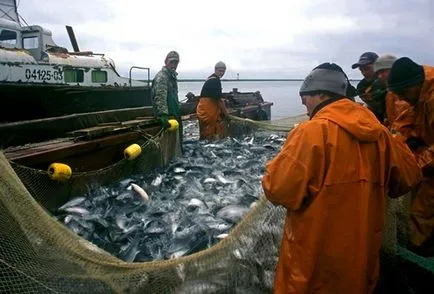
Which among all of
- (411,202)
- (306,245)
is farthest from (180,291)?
(411,202)

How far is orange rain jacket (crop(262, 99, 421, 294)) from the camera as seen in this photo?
7.13ft

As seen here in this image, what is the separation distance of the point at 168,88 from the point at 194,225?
4362 millimetres

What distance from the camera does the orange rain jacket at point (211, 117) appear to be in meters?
9.73

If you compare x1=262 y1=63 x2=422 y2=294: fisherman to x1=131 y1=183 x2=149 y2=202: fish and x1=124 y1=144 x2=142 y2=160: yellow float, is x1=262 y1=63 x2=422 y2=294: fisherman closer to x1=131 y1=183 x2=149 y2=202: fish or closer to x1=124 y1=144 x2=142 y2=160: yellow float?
x1=131 y1=183 x2=149 y2=202: fish

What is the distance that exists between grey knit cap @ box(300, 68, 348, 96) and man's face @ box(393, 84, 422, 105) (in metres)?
1.59

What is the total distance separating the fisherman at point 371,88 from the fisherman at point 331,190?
384cm

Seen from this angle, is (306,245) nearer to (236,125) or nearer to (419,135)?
(419,135)

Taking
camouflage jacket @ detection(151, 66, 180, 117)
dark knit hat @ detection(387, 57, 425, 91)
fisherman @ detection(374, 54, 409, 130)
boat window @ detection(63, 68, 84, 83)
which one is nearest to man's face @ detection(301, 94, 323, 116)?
dark knit hat @ detection(387, 57, 425, 91)

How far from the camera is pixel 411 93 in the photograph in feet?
12.2

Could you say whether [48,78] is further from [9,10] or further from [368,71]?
[368,71]

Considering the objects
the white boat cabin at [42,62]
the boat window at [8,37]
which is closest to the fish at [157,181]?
the white boat cabin at [42,62]

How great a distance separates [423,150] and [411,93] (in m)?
0.58

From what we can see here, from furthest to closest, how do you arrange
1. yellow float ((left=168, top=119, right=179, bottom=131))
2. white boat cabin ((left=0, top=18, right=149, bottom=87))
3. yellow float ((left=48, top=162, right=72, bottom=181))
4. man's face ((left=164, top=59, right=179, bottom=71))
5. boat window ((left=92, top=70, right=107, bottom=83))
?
boat window ((left=92, top=70, right=107, bottom=83))
white boat cabin ((left=0, top=18, right=149, bottom=87))
man's face ((left=164, top=59, right=179, bottom=71))
yellow float ((left=168, top=119, right=179, bottom=131))
yellow float ((left=48, top=162, right=72, bottom=181))

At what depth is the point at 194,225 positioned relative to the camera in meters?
4.44
